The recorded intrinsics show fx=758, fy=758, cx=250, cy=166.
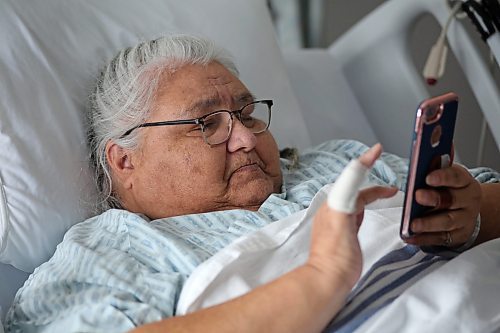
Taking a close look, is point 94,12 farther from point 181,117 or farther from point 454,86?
point 454,86

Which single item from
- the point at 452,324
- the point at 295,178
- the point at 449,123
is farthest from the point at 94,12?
the point at 452,324

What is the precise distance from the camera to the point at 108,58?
1656 mm

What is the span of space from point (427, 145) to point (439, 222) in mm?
172

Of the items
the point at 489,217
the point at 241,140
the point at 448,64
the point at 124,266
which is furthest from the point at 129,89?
the point at 448,64

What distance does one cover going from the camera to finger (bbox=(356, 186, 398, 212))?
100 centimetres

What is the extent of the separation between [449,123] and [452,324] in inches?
11.0

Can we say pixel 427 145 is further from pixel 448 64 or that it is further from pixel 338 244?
pixel 448 64

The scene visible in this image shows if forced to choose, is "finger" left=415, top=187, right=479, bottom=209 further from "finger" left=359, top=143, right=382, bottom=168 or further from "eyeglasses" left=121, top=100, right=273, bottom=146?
"eyeglasses" left=121, top=100, right=273, bottom=146

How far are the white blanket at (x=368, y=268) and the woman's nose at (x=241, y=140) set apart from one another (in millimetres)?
209

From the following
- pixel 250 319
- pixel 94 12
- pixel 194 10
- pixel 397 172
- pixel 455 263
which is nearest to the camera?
pixel 250 319

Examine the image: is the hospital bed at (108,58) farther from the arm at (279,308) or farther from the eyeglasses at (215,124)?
the arm at (279,308)

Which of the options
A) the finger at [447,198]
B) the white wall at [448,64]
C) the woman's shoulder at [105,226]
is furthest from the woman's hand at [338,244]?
the white wall at [448,64]

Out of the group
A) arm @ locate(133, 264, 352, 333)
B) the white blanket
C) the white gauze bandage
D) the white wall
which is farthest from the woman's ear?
the white wall

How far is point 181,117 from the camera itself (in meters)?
1.42
